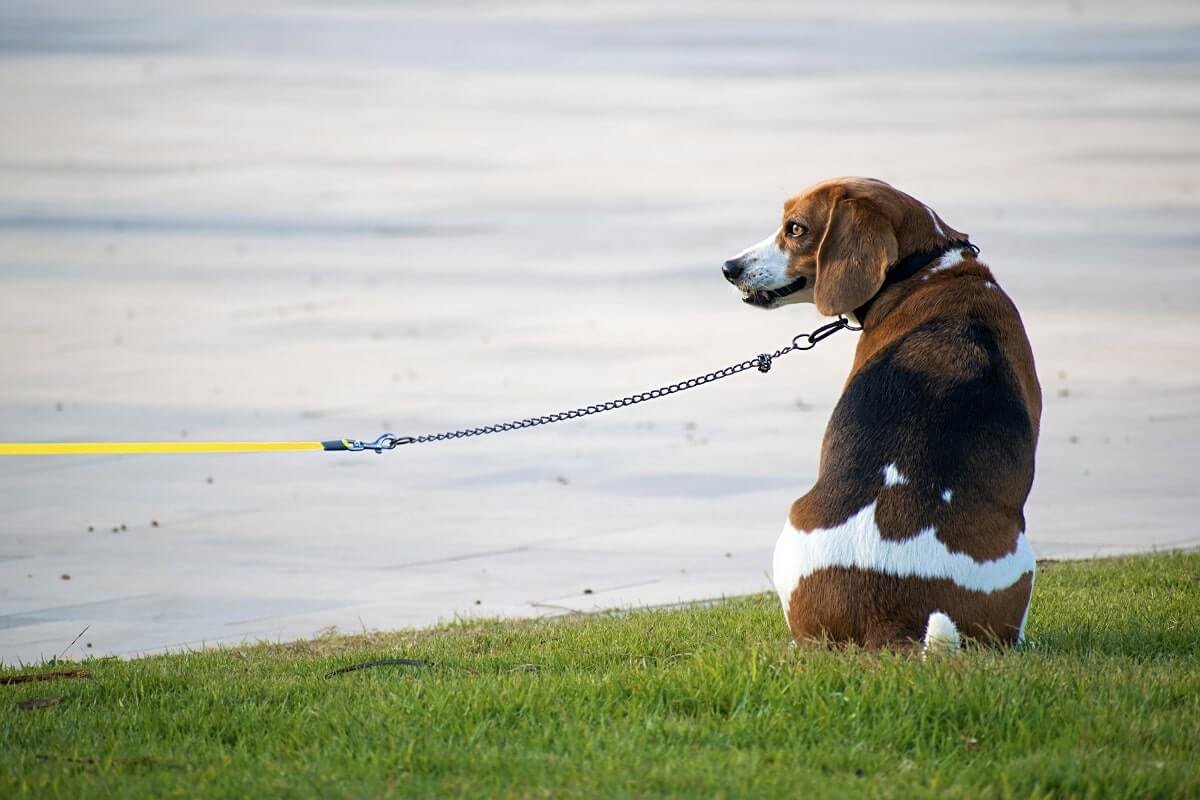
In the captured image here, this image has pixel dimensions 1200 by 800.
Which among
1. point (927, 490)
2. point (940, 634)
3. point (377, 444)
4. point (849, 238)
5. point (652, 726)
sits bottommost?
point (652, 726)

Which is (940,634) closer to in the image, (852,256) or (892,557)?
(892,557)

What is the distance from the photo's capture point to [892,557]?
17.7 ft

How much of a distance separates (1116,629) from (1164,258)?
40.3ft

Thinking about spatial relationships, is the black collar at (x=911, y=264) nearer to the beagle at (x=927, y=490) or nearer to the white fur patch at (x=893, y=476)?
the beagle at (x=927, y=490)

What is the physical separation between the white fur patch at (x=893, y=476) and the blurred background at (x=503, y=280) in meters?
2.95

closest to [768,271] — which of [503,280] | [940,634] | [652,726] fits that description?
[940,634]

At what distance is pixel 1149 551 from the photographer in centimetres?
884

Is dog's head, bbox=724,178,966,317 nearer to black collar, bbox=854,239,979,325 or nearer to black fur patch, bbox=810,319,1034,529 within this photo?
black collar, bbox=854,239,979,325

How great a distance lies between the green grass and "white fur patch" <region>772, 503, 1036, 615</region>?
26cm

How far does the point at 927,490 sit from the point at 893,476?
0.11 meters

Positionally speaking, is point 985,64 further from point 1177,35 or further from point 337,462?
point 337,462

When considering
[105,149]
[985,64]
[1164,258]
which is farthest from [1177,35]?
[105,149]

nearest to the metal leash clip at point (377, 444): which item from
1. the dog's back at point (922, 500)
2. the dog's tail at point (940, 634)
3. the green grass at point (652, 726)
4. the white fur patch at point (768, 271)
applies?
the green grass at point (652, 726)

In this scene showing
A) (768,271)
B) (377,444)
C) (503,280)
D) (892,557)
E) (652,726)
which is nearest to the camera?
(652,726)
